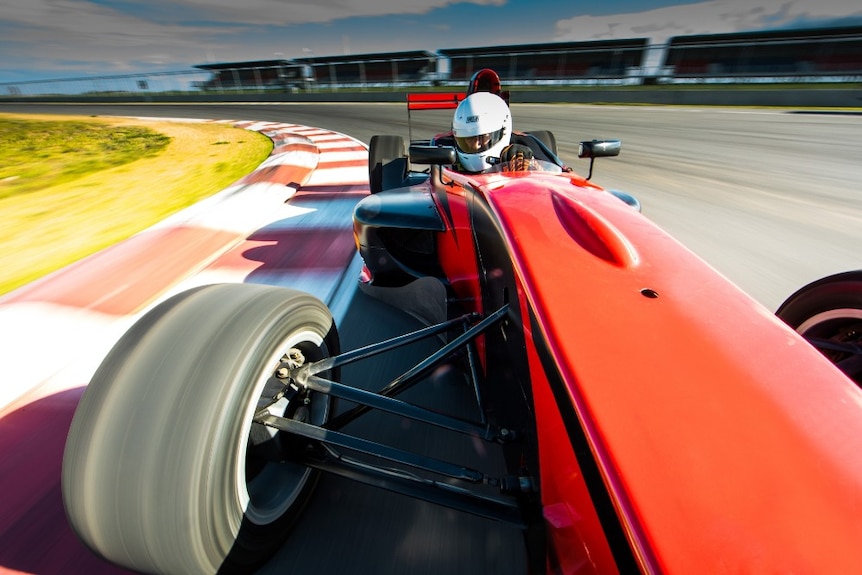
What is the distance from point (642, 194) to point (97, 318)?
5029 millimetres

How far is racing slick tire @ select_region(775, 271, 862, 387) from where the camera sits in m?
1.20

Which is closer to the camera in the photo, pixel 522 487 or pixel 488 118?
pixel 522 487

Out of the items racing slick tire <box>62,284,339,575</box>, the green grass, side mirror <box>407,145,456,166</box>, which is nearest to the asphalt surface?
side mirror <box>407,145,456,166</box>

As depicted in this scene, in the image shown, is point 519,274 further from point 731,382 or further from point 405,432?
point 405,432

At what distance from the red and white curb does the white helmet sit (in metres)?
1.18

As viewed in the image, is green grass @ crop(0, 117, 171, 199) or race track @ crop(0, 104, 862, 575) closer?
race track @ crop(0, 104, 862, 575)

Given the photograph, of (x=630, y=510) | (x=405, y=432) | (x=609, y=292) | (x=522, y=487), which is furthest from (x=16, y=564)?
(x=609, y=292)

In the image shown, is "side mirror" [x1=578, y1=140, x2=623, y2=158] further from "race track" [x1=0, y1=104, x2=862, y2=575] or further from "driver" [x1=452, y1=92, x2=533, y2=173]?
"race track" [x1=0, y1=104, x2=862, y2=575]

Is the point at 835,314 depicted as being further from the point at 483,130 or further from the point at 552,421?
the point at 483,130

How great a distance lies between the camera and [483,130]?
2232 mm

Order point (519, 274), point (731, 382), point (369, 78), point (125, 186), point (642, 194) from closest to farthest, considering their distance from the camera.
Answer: point (731, 382), point (519, 274), point (642, 194), point (125, 186), point (369, 78)

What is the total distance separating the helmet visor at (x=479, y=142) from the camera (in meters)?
2.28

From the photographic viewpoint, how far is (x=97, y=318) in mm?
2328

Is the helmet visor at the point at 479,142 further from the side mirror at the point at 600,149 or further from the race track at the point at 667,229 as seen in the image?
the race track at the point at 667,229
